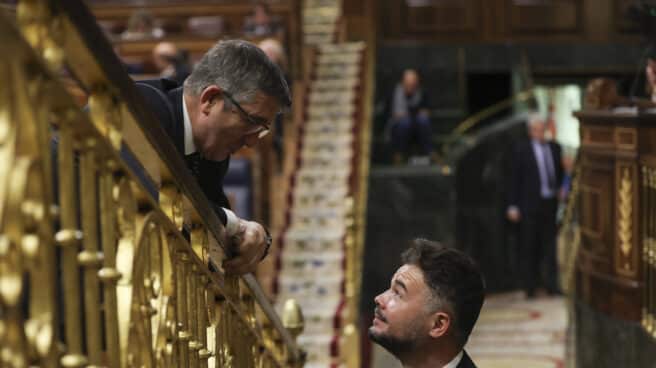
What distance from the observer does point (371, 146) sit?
1158 centimetres

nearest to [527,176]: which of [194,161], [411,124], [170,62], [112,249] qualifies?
[411,124]

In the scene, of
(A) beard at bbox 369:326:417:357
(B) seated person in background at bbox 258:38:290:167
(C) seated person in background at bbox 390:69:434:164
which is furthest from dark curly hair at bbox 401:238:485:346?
(C) seated person in background at bbox 390:69:434:164

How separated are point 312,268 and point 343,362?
159 centimetres

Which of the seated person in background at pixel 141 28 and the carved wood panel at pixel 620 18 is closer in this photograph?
the seated person in background at pixel 141 28

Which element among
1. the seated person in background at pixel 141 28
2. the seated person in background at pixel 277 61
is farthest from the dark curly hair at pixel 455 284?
the seated person in background at pixel 141 28

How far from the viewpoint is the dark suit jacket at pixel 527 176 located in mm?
10117

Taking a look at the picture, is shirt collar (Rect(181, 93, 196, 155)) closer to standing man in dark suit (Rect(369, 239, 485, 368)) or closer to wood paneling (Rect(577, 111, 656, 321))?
standing man in dark suit (Rect(369, 239, 485, 368))

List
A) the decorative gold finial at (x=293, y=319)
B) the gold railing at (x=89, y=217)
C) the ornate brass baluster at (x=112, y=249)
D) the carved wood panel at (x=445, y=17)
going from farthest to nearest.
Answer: the carved wood panel at (x=445, y=17) → the decorative gold finial at (x=293, y=319) → the ornate brass baluster at (x=112, y=249) → the gold railing at (x=89, y=217)

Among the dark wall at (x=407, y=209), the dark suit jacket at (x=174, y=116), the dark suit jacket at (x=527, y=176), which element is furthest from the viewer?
the dark wall at (x=407, y=209)

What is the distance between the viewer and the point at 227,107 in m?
2.51

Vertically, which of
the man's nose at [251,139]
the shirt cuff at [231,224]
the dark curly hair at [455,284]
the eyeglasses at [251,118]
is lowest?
the dark curly hair at [455,284]

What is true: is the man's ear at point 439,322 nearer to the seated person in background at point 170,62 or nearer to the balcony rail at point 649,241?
the balcony rail at point 649,241

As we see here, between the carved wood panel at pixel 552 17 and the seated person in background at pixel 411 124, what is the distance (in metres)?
2.84

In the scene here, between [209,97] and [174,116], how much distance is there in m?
0.12
